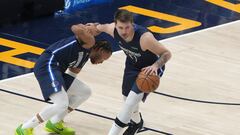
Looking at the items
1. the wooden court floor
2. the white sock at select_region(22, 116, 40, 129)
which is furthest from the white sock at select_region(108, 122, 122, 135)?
the white sock at select_region(22, 116, 40, 129)

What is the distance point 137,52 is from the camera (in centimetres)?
850

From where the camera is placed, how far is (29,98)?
10242mm

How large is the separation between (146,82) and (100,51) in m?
0.80

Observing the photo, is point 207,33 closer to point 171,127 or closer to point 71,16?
point 71,16

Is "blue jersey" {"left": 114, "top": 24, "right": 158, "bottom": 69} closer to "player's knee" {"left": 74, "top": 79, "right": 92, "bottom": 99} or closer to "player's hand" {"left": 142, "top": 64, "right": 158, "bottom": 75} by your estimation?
"player's hand" {"left": 142, "top": 64, "right": 158, "bottom": 75}

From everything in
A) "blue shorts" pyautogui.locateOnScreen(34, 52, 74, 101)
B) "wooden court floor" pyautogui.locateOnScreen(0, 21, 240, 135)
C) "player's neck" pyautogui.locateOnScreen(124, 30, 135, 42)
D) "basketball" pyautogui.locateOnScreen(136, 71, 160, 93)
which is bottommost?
"wooden court floor" pyautogui.locateOnScreen(0, 21, 240, 135)

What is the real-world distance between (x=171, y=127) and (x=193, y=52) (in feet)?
11.5

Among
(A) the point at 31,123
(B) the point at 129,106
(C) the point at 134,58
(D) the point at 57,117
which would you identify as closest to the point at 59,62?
(D) the point at 57,117

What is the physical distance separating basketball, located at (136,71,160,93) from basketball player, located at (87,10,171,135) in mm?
55

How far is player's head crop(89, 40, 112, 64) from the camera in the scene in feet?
28.6

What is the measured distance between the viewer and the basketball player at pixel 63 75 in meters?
8.61

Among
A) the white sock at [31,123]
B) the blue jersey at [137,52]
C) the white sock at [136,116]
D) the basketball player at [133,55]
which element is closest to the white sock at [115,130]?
the basketball player at [133,55]

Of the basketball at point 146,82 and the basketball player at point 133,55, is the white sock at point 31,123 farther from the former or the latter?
the basketball at point 146,82

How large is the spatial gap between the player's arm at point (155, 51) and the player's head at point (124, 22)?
208 millimetres
